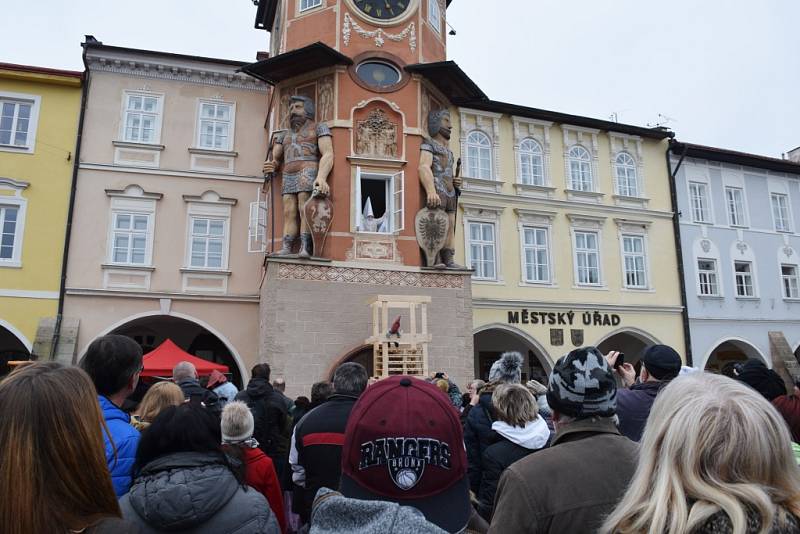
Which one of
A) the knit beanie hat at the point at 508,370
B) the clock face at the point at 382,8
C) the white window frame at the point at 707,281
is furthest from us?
the white window frame at the point at 707,281

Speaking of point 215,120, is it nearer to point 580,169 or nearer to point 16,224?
point 16,224

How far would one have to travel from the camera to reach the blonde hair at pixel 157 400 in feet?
12.4

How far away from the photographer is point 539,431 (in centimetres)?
388

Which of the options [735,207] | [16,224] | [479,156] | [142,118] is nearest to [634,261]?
[735,207]

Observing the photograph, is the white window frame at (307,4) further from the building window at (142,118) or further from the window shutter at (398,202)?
the window shutter at (398,202)

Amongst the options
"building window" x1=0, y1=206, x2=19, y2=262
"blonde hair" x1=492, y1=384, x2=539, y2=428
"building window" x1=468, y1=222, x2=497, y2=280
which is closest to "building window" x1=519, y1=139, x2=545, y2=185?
"building window" x1=468, y1=222, x2=497, y2=280

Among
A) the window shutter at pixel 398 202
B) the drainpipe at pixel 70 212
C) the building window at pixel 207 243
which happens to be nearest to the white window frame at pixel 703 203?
the window shutter at pixel 398 202

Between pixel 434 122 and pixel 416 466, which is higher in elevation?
pixel 434 122

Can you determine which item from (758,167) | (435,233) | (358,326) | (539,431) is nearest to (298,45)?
(435,233)

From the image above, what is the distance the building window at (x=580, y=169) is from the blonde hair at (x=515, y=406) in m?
17.1

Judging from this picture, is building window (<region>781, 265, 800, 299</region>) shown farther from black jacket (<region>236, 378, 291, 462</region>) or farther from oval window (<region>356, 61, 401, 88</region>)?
black jacket (<region>236, 378, 291, 462</region>)

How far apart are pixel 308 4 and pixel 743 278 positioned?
17.3 meters

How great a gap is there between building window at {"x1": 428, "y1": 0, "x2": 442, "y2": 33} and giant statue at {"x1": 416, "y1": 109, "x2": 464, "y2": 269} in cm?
277

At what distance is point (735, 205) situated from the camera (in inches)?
878
